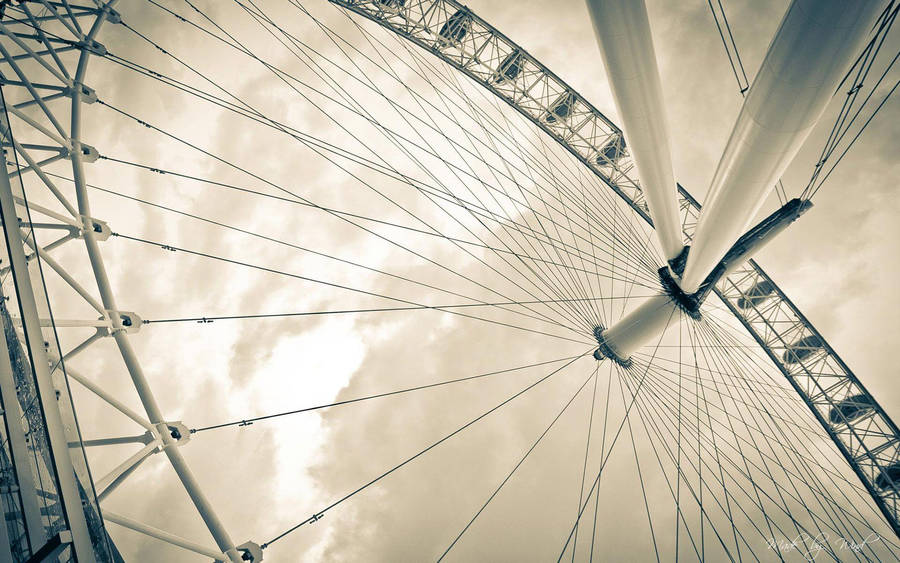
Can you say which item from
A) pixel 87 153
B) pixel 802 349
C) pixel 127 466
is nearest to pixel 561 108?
pixel 802 349

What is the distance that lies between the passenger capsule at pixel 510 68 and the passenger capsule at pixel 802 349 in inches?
723

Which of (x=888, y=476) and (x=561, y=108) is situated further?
(x=561, y=108)

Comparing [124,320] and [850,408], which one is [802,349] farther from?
[124,320]

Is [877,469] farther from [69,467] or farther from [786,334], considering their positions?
[69,467]

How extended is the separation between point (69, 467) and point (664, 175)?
348 inches

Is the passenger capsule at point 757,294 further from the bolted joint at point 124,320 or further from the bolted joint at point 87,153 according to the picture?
the bolted joint at point 87,153

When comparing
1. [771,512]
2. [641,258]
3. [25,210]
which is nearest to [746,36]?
[641,258]

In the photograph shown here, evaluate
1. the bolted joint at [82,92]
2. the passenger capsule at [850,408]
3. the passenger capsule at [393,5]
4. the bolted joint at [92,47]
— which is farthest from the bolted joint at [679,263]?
the passenger capsule at [850,408]

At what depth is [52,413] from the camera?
4.34m

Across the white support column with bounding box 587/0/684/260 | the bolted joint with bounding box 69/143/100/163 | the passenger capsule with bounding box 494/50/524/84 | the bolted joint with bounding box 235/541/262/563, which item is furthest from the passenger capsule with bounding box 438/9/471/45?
the bolted joint with bounding box 235/541/262/563

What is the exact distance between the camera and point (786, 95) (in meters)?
4.48

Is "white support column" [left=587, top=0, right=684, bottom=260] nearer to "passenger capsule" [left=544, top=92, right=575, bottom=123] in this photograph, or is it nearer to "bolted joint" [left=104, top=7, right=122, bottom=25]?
"bolted joint" [left=104, top=7, right=122, bottom=25]

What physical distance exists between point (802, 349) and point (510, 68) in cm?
1910

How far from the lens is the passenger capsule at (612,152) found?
20.2 meters
